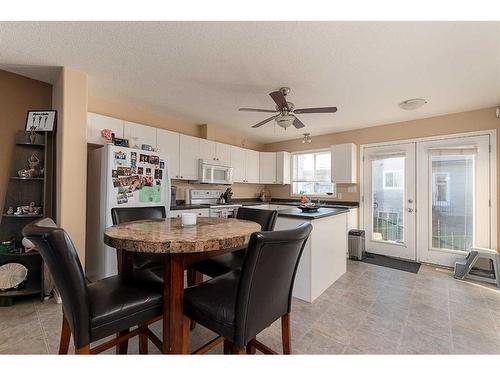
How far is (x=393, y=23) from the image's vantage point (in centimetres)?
161

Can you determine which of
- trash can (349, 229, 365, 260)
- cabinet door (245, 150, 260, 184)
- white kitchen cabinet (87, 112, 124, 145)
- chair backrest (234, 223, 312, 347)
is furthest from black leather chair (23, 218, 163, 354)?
cabinet door (245, 150, 260, 184)

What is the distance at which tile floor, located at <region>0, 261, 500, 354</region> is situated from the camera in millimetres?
1620

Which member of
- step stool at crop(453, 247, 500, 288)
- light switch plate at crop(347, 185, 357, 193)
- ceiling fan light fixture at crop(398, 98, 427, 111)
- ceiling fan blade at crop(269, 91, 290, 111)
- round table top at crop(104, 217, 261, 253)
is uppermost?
ceiling fan light fixture at crop(398, 98, 427, 111)

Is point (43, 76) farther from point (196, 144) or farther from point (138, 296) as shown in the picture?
point (138, 296)

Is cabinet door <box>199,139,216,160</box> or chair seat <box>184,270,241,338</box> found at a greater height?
cabinet door <box>199,139,216,160</box>

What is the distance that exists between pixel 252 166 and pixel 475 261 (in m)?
3.82

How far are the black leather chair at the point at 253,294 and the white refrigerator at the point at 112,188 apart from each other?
5.53ft

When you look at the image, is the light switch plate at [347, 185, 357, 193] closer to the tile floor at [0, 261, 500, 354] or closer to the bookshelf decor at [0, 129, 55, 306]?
the tile floor at [0, 261, 500, 354]

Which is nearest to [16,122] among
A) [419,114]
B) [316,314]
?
[316,314]

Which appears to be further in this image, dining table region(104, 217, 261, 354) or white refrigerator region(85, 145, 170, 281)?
white refrigerator region(85, 145, 170, 281)

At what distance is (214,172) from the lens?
4.11m

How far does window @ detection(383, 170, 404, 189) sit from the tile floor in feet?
5.38

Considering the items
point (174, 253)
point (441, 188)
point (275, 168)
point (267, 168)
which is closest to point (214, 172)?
point (267, 168)

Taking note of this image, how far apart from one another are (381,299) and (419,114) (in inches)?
110
